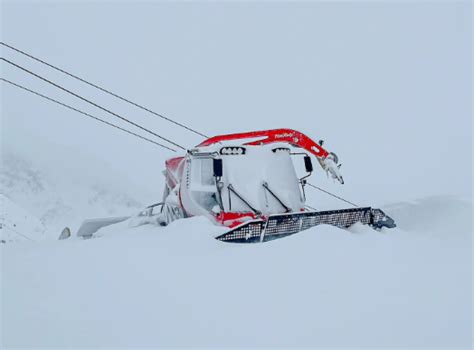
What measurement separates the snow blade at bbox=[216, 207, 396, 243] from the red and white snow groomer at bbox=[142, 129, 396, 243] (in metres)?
0.02

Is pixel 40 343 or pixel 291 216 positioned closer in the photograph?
pixel 40 343

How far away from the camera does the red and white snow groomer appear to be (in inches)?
259

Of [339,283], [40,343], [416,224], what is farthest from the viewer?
[416,224]

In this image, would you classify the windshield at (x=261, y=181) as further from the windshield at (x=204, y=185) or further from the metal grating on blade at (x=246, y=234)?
the metal grating on blade at (x=246, y=234)

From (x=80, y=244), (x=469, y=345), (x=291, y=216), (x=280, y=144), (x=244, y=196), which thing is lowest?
(x=469, y=345)

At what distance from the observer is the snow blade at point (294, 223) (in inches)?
199

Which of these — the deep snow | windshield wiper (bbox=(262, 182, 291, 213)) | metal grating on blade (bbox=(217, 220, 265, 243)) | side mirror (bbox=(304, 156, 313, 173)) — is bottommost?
the deep snow

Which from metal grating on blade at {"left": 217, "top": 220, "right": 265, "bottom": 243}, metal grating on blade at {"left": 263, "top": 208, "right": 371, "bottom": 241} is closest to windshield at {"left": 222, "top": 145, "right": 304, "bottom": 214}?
metal grating on blade at {"left": 263, "top": 208, "right": 371, "bottom": 241}

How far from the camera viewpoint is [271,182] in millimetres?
6969

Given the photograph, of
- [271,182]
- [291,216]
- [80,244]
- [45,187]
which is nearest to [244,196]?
[271,182]

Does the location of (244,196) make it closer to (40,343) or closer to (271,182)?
(271,182)

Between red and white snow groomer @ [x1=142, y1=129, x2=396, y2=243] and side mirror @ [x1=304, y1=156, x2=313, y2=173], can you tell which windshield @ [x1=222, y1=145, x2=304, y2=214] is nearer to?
red and white snow groomer @ [x1=142, y1=129, x2=396, y2=243]

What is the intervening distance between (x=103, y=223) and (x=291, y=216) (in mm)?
4879

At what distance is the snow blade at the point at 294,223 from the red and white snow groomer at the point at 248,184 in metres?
0.02
